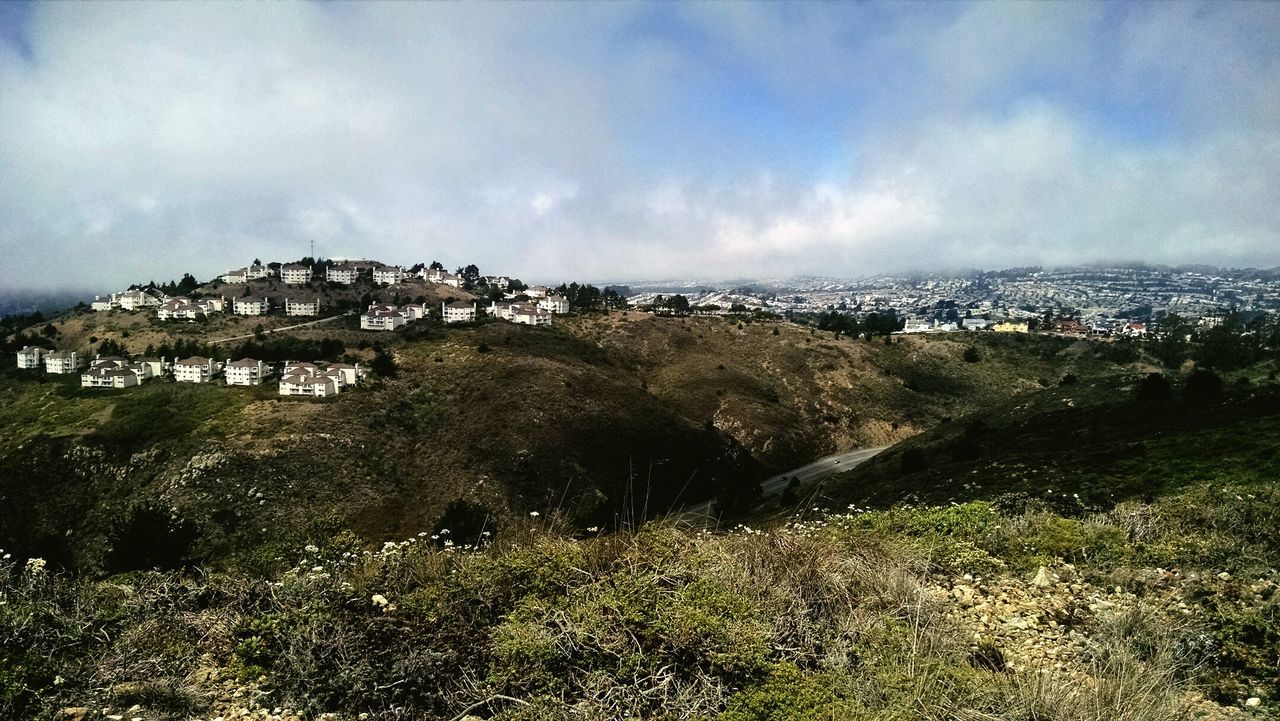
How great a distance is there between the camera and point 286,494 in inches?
1692

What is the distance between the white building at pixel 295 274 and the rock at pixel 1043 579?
6203 inches

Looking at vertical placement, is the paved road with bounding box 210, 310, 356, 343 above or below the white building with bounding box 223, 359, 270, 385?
above

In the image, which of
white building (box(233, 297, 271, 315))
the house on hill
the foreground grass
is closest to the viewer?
the foreground grass

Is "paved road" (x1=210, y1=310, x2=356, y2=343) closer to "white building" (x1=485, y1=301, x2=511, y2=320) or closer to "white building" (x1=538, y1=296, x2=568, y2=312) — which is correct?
"white building" (x1=485, y1=301, x2=511, y2=320)

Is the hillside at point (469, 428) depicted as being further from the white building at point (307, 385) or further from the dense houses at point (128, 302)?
the dense houses at point (128, 302)

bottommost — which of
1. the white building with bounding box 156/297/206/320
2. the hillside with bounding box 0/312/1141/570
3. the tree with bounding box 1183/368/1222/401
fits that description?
the hillside with bounding box 0/312/1141/570

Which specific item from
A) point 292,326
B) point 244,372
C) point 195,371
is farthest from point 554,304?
point 195,371

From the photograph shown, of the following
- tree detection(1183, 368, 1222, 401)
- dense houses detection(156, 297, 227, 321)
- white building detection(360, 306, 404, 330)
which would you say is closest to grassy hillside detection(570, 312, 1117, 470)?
white building detection(360, 306, 404, 330)

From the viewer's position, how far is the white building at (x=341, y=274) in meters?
142

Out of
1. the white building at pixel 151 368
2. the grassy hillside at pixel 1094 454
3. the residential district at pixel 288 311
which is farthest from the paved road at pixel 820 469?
the white building at pixel 151 368

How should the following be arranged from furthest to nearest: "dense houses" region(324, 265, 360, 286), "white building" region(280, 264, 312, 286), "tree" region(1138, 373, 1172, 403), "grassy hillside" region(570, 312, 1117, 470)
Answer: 1. "dense houses" region(324, 265, 360, 286)
2. "white building" region(280, 264, 312, 286)
3. "grassy hillside" region(570, 312, 1117, 470)
4. "tree" region(1138, 373, 1172, 403)

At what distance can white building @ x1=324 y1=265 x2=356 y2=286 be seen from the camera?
142m

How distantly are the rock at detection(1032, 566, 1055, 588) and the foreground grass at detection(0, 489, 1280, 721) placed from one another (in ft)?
0.13

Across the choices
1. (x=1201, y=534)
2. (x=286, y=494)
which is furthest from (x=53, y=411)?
(x=1201, y=534)
